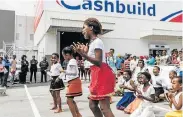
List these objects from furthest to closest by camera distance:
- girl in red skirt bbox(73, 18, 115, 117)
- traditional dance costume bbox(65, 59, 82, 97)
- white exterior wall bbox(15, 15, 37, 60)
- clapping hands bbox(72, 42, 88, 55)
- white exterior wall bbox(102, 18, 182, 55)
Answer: white exterior wall bbox(15, 15, 37, 60) < white exterior wall bbox(102, 18, 182, 55) < traditional dance costume bbox(65, 59, 82, 97) < girl in red skirt bbox(73, 18, 115, 117) < clapping hands bbox(72, 42, 88, 55)

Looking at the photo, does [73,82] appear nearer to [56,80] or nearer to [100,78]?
[56,80]

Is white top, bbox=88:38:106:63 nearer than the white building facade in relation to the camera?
Yes

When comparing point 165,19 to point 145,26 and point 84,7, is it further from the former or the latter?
point 84,7

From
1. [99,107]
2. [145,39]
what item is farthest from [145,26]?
[99,107]

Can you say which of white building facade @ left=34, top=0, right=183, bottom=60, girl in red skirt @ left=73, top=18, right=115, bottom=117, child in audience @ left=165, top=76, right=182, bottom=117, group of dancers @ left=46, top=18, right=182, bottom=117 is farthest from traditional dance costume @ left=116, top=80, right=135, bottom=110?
white building facade @ left=34, top=0, right=183, bottom=60

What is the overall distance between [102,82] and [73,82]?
223 cm

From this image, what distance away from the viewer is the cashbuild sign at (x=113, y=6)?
24.4 m

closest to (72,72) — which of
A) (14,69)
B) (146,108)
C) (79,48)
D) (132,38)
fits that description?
(146,108)

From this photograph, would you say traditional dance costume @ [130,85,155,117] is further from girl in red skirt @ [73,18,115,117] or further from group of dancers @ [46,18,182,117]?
girl in red skirt @ [73,18,115,117]

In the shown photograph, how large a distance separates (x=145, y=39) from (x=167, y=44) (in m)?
2.04

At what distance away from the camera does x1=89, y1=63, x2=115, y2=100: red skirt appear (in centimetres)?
382

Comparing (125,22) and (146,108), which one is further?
(125,22)

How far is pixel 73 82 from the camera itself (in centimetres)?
600

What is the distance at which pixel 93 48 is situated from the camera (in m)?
3.86
